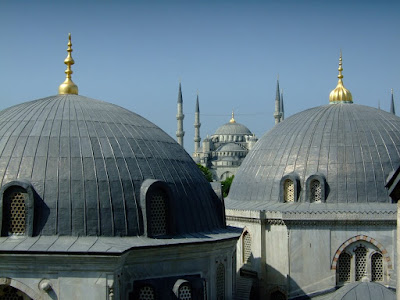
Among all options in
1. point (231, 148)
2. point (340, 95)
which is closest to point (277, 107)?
point (231, 148)

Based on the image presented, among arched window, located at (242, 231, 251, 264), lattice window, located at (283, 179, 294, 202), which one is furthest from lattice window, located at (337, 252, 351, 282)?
arched window, located at (242, 231, 251, 264)

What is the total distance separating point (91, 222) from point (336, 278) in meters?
10.6

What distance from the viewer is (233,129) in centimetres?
13538

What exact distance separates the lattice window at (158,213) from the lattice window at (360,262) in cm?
889

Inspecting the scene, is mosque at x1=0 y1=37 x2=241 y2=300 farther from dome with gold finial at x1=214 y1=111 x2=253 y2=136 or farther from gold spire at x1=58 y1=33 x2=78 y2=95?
dome with gold finial at x1=214 y1=111 x2=253 y2=136

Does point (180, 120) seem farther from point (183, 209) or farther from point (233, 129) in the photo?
point (183, 209)

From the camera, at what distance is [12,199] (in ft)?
52.7

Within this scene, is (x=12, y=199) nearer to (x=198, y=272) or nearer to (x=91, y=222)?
(x=91, y=222)

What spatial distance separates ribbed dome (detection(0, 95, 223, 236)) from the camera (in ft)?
53.1

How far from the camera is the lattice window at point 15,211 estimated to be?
1595cm

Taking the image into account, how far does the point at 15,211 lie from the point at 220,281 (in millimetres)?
6114

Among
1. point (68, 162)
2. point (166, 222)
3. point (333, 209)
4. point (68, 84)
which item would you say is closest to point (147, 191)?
point (166, 222)

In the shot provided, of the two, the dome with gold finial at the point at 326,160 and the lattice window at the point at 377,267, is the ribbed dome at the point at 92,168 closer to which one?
the dome with gold finial at the point at 326,160

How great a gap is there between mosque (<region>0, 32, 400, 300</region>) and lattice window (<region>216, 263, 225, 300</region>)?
0.06 metres
